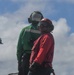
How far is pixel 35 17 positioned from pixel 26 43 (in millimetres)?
818

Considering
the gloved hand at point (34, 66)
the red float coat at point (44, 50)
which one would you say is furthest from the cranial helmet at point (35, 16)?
the gloved hand at point (34, 66)

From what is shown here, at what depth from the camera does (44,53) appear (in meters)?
11.9

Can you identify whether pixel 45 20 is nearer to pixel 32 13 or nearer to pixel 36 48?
pixel 36 48

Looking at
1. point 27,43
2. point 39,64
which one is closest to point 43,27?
point 39,64

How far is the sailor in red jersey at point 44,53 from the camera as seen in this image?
11938mm

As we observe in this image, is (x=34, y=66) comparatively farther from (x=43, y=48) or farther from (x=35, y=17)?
(x=35, y=17)

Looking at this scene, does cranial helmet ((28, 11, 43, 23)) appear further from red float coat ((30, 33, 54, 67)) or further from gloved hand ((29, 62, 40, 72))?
gloved hand ((29, 62, 40, 72))

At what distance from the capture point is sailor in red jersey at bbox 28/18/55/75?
11.9 metres

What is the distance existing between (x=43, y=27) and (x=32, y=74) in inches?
49.2

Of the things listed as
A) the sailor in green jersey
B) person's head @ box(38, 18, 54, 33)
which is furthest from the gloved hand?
the sailor in green jersey

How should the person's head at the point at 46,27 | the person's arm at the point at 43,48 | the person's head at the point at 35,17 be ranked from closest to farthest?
the person's arm at the point at 43,48
the person's head at the point at 46,27
the person's head at the point at 35,17

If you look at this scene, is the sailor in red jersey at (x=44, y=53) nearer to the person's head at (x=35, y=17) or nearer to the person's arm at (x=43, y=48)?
the person's arm at (x=43, y=48)

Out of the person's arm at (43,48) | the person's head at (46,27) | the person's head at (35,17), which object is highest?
the person's head at (35,17)

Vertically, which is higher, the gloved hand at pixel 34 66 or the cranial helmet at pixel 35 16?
the cranial helmet at pixel 35 16
